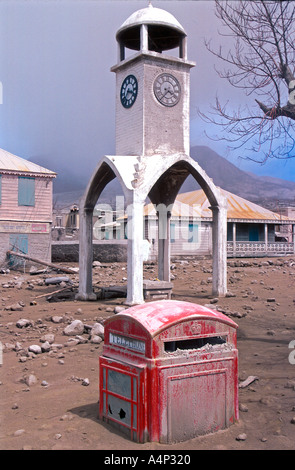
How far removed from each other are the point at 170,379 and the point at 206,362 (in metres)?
0.46

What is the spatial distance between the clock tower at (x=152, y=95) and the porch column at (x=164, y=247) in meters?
3.07

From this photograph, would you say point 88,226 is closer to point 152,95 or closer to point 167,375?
point 152,95

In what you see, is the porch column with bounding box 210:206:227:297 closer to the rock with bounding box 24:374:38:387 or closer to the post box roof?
the rock with bounding box 24:374:38:387

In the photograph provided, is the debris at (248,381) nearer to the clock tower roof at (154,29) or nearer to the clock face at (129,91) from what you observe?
the clock face at (129,91)

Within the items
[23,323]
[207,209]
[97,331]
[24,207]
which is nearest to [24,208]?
[24,207]

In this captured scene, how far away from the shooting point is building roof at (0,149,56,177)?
25250 millimetres

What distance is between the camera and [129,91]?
45.6ft

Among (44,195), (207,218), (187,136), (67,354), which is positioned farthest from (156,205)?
(207,218)

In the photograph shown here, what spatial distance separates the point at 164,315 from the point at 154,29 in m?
12.6

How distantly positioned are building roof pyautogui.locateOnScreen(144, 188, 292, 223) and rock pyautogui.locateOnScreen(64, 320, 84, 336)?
21178 mm

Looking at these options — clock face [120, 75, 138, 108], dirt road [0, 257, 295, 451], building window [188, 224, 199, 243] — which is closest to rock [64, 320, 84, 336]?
dirt road [0, 257, 295, 451]
